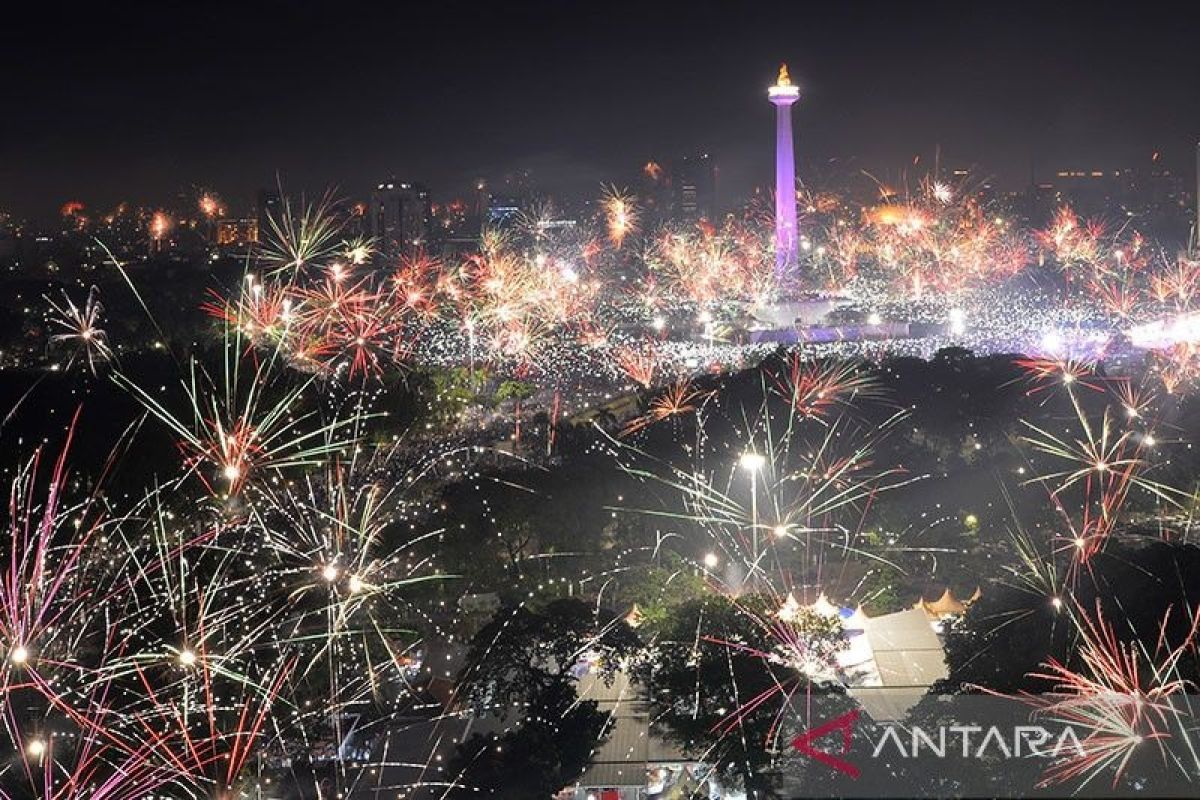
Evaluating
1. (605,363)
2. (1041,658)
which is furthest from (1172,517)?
(605,363)

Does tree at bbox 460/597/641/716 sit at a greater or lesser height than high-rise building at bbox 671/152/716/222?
lesser

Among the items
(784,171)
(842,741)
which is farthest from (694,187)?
(842,741)

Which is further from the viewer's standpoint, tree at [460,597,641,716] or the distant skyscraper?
the distant skyscraper

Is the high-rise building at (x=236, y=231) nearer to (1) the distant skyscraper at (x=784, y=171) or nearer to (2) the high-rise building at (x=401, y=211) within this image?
(2) the high-rise building at (x=401, y=211)

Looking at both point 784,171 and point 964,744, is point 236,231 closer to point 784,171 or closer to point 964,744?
point 784,171

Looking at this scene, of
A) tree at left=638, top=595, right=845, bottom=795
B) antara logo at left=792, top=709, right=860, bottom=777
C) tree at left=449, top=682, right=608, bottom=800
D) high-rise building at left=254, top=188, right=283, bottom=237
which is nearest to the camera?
antara logo at left=792, top=709, right=860, bottom=777

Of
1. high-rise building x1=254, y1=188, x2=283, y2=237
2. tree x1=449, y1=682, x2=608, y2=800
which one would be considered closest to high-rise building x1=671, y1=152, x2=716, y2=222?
high-rise building x1=254, y1=188, x2=283, y2=237

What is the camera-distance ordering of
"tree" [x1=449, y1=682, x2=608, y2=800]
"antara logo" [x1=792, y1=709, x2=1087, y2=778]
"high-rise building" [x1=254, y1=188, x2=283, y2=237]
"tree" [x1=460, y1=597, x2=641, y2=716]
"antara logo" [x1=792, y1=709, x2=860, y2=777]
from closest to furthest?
1. "antara logo" [x1=792, y1=709, x2=1087, y2=778]
2. "antara logo" [x1=792, y1=709, x2=860, y2=777]
3. "tree" [x1=449, y1=682, x2=608, y2=800]
4. "tree" [x1=460, y1=597, x2=641, y2=716]
5. "high-rise building" [x1=254, y1=188, x2=283, y2=237]

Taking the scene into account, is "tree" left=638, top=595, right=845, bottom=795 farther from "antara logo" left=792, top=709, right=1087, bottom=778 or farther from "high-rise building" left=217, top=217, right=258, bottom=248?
"high-rise building" left=217, top=217, right=258, bottom=248
